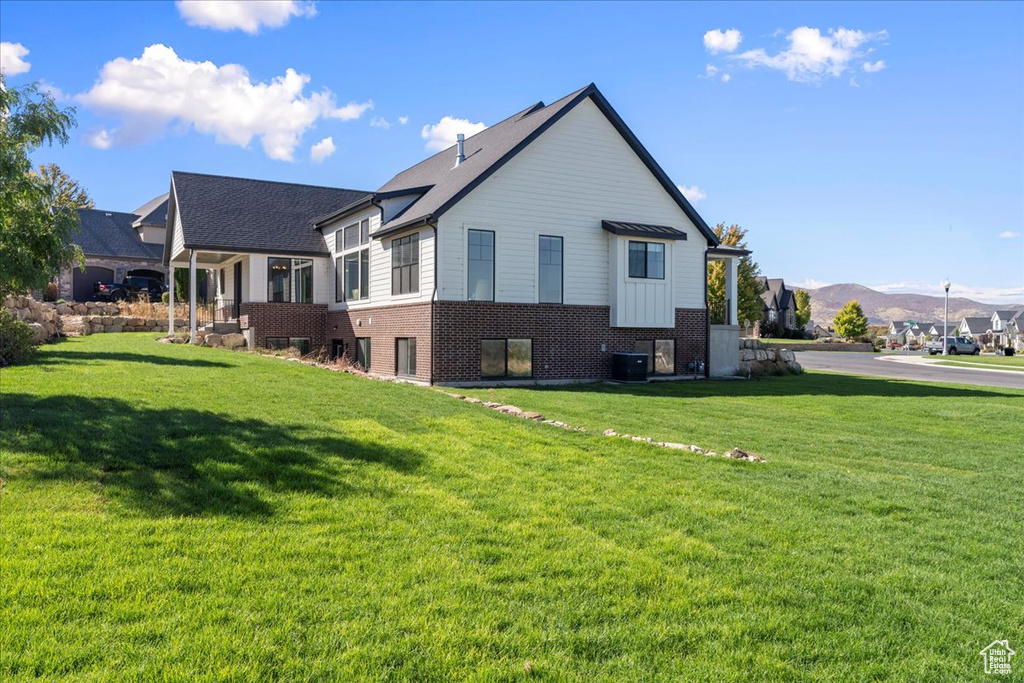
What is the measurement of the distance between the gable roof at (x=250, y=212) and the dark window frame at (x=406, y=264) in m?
6.37

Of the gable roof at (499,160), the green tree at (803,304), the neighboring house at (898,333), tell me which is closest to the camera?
the gable roof at (499,160)

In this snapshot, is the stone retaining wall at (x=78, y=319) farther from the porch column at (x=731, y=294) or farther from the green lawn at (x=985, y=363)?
the green lawn at (x=985, y=363)

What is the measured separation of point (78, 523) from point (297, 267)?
22116 millimetres

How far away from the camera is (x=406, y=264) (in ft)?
66.8

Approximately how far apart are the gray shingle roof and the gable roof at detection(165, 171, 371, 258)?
14.8 m

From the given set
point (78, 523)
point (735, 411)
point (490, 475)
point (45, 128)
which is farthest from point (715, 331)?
point (78, 523)

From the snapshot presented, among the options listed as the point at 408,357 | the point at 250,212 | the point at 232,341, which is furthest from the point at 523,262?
the point at 250,212

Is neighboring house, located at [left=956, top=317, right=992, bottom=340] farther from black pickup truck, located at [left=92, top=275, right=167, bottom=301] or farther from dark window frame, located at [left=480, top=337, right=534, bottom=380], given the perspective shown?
black pickup truck, located at [left=92, top=275, right=167, bottom=301]

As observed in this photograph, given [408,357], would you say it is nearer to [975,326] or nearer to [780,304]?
[780,304]

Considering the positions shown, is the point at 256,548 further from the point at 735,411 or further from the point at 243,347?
the point at 243,347

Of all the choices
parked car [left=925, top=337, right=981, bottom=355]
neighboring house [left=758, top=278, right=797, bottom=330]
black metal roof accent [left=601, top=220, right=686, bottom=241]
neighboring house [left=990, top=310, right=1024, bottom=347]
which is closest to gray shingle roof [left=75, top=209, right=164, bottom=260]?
black metal roof accent [left=601, top=220, right=686, bottom=241]

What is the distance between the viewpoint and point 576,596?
4504 mm

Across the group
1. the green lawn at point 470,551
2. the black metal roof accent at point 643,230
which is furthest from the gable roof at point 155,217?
the green lawn at point 470,551

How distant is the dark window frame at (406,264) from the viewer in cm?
1969
